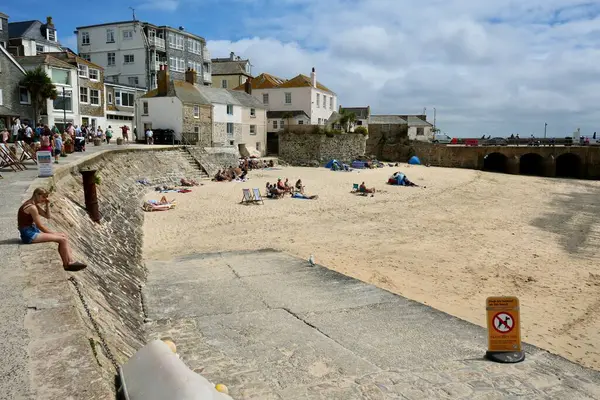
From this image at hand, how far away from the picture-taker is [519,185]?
39438 millimetres

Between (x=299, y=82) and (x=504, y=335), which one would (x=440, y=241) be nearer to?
(x=504, y=335)

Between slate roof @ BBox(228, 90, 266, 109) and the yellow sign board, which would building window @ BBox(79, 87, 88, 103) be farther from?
the yellow sign board

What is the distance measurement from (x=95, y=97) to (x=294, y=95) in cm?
2103

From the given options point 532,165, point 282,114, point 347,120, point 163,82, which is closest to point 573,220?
point 163,82

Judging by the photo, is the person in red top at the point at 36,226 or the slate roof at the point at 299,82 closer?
the person in red top at the point at 36,226

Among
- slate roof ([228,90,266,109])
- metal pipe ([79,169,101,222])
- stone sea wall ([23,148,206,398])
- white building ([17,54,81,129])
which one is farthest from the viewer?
slate roof ([228,90,266,109])

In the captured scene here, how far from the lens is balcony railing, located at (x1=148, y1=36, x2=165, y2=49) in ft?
164

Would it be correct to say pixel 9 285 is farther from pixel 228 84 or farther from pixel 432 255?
pixel 228 84

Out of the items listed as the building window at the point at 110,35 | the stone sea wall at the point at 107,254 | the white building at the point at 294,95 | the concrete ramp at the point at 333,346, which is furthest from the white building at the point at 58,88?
→ the concrete ramp at the point at 333,346

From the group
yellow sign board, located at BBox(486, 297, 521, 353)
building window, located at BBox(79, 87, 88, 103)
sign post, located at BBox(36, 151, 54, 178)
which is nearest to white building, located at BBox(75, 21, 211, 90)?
building window, located at BBox(79, 87, 88, 103)

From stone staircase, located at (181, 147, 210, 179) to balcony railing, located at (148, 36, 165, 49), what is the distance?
23.1 meters

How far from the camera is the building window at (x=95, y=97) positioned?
39.3 meters

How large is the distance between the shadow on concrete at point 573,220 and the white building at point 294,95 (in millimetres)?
27204

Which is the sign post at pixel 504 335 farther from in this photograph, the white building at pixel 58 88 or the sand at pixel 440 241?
the white building at pixel 58 88
